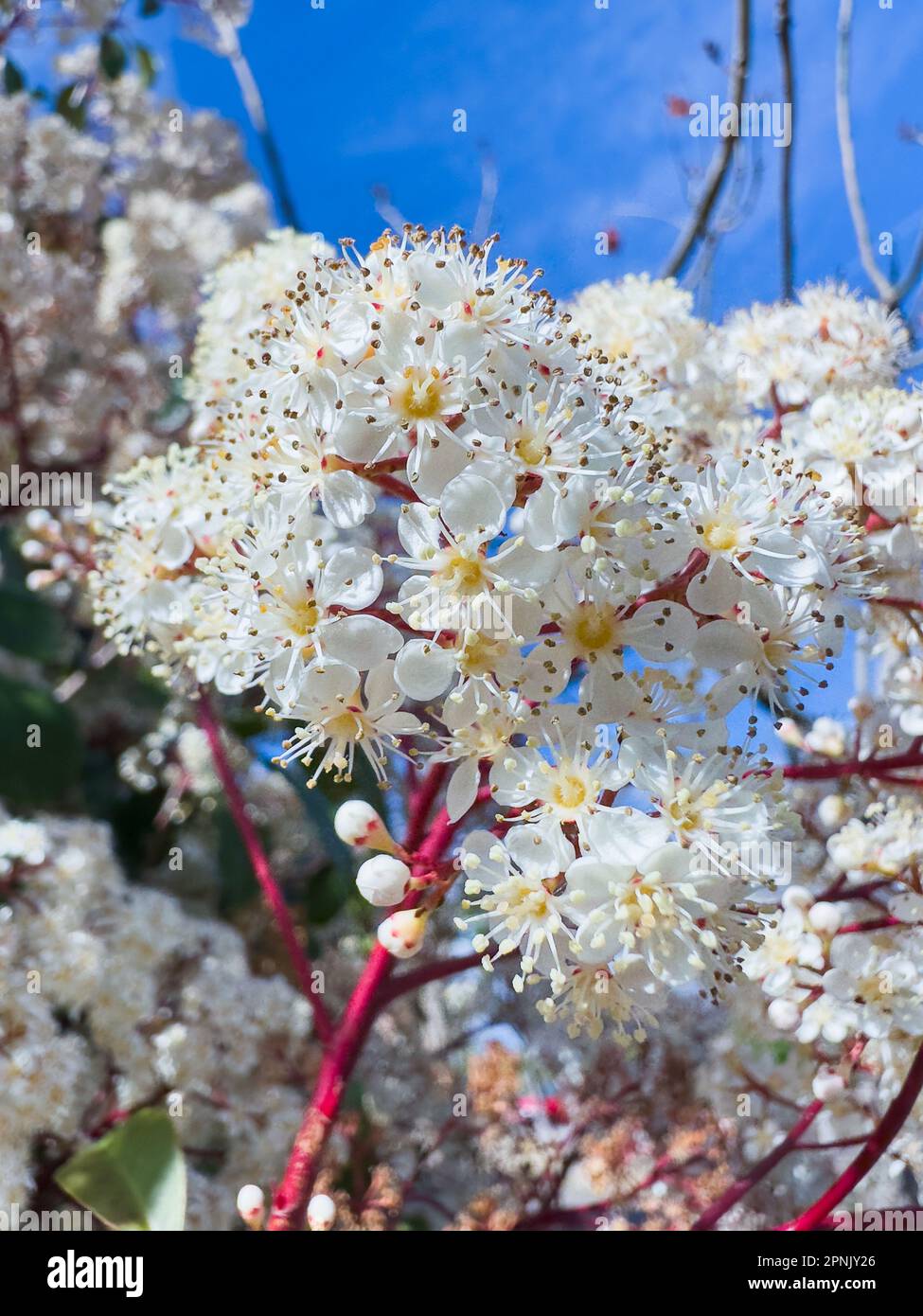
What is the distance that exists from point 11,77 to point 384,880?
205cm

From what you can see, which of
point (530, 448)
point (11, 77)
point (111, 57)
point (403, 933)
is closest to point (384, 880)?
point (403, 933)

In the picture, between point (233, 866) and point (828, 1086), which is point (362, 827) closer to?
point (828, 1086)

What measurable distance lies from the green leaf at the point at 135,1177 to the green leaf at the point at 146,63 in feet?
7.37

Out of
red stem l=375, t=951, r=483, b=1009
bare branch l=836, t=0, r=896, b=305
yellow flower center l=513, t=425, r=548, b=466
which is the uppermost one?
bare branch l=836, t=0, r=896, b=305

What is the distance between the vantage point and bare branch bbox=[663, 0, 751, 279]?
1.50 metres

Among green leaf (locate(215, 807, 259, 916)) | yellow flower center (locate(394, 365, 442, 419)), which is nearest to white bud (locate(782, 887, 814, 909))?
yellow flower center (locate(394, 365, 442, 419))

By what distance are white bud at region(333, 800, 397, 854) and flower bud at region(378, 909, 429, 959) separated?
43 millimetres

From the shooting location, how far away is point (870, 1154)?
29.3 inches

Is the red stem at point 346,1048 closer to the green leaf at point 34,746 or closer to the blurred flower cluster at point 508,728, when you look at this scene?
the blurred flower cluster at point 508,728

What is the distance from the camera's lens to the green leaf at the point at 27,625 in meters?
1.84

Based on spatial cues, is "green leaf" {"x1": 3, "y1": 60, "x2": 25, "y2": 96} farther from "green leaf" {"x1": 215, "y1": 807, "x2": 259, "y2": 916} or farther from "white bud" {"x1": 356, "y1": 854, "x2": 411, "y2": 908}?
"white bud" {"x1": 356, "y1": 854, "x2": 411, "y2": 908}

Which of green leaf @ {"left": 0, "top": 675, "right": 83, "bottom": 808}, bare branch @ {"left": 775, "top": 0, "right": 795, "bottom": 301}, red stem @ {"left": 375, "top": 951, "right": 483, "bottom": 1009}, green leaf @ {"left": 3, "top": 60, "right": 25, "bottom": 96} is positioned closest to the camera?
red stem @ {"left": 375, "top": 951, "right": 483, "bottom": 1009}

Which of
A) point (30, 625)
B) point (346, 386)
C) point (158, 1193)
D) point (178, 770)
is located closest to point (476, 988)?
point (178, 770)
